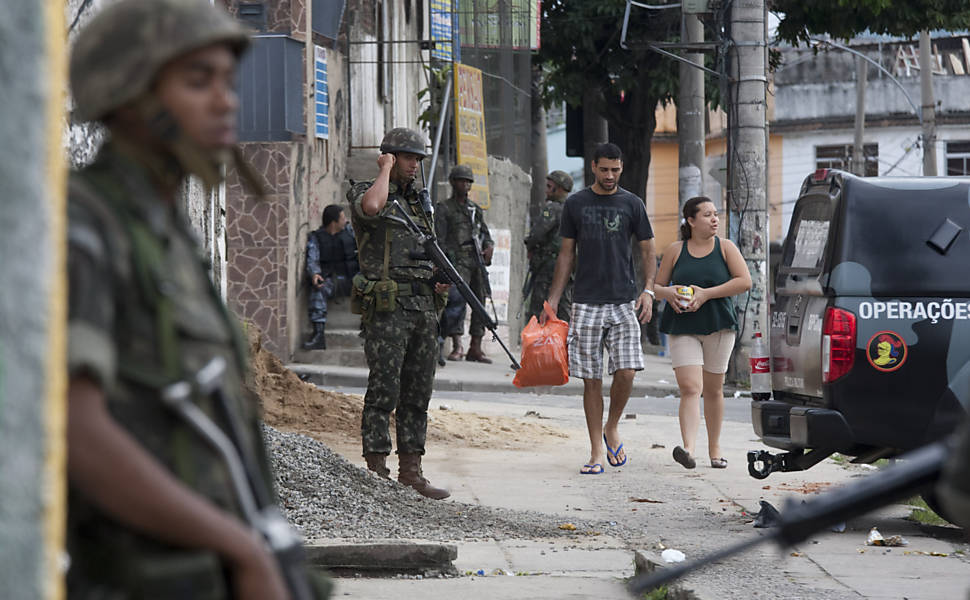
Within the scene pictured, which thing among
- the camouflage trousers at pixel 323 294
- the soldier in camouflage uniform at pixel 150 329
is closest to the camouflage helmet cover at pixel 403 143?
the soldier in camouflage uniform at pixel 150 329

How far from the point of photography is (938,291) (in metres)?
6.80

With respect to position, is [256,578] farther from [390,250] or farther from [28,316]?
[390,250]

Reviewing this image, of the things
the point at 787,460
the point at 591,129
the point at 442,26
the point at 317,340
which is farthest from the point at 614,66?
the point at 787,460

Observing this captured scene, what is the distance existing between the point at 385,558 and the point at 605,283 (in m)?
3.58

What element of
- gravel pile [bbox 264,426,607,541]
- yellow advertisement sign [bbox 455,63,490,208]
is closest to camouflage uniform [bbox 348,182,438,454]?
gravel pile [bbox 264,426,607,541]

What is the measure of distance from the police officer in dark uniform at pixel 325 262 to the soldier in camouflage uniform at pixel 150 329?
1405 centimetres

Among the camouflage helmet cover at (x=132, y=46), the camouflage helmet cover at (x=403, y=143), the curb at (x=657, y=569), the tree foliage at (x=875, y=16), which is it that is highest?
the tree foliage at (x=875, y=16)

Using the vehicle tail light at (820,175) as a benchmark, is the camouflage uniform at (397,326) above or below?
below

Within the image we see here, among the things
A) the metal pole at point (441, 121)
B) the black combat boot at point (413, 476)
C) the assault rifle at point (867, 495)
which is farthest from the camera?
the metal pole at point (441, 121)

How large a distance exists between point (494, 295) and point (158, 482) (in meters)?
17.8

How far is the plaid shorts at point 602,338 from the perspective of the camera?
29.9ft

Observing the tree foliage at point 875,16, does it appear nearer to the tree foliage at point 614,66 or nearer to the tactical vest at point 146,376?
the tree foliage at point 614,66

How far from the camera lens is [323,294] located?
1639 cm

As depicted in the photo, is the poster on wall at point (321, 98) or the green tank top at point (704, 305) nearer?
the green tank top at point (704, 305)
